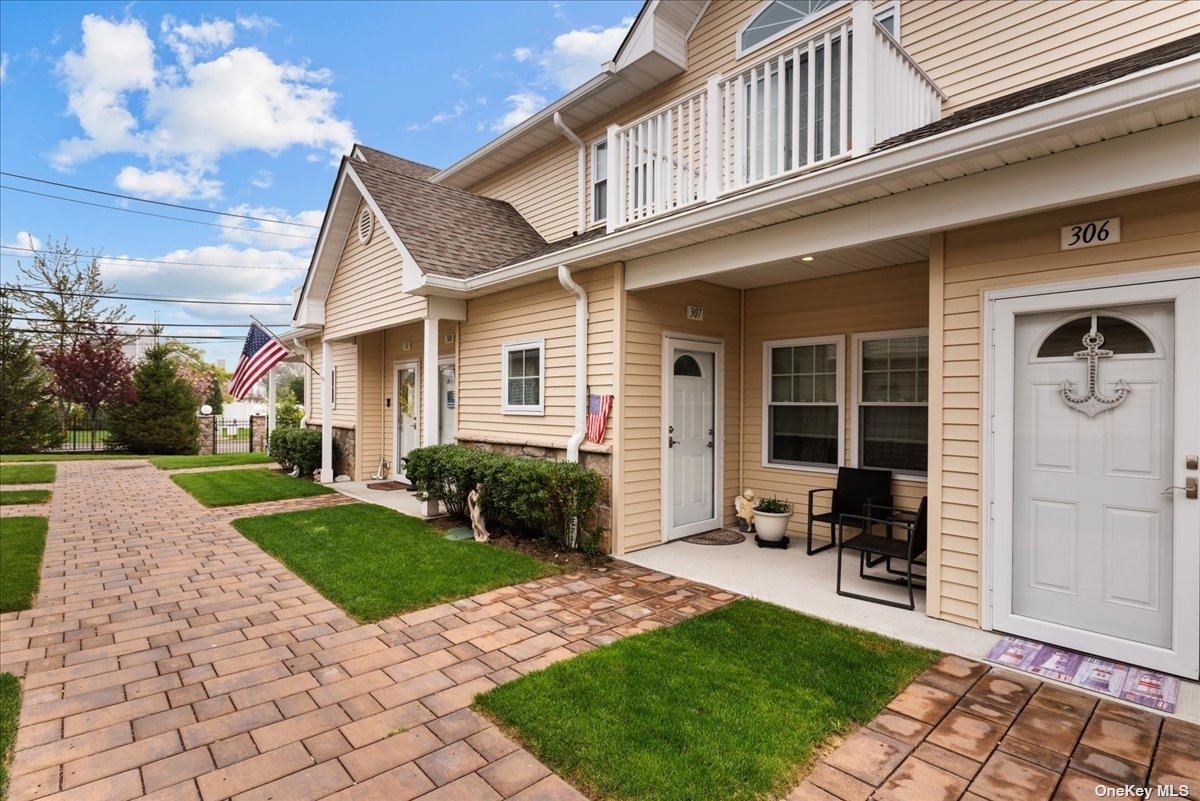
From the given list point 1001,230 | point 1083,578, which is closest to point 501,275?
point 1001,230

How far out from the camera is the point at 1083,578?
11.3ft

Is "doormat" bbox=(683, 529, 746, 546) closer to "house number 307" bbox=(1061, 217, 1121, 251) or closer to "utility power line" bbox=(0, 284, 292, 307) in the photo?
"house number 307" bbox=(1061, 217, 1121, 251)

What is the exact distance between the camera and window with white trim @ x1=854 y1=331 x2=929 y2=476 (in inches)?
218

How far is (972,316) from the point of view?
3.81m

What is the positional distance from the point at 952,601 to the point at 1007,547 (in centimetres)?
54

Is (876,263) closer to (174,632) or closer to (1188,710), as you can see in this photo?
(1188,710)

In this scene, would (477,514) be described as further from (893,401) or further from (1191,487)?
(1191,487)

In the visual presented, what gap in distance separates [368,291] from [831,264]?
22.6 feet

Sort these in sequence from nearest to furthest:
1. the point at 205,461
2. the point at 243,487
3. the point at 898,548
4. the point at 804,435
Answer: the point at 898,548, the point at 804,435, the point at 243,487, the point at 205,461

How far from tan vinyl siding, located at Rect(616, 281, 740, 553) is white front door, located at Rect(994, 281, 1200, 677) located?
309 centimetres

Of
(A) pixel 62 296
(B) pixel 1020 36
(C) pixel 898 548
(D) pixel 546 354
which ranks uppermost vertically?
(A) pixel 62 296

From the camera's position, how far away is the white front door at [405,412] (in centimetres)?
1037

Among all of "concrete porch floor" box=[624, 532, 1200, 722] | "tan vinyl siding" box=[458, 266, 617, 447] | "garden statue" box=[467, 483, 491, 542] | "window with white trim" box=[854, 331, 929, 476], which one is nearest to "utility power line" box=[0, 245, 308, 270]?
"tan vinyl siding" box=[458, 266, 617, 447]

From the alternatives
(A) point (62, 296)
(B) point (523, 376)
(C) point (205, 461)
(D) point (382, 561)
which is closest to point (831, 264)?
(B) point (523, 376)
